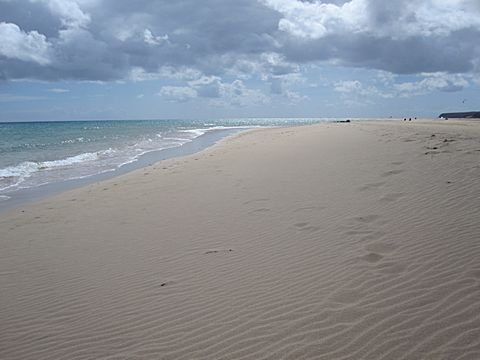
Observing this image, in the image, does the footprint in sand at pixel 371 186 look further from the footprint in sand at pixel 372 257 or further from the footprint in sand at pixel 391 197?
the footprint in sand at pixel 372 257

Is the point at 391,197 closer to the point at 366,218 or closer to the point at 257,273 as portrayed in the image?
the point at 366,218

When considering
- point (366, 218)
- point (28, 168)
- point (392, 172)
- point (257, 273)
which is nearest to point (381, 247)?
point (366, 218)

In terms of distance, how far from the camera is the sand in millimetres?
3219

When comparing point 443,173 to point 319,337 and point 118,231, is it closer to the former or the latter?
point 319,337

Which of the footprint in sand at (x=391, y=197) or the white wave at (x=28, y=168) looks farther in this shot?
the white wave at (x=28, y=168)

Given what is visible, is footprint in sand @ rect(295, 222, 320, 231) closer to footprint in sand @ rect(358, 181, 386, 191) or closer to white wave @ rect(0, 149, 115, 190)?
footprint in sand @ rect(358, 181, 386, 191)

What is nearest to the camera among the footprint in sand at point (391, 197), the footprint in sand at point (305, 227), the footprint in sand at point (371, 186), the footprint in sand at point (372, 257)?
the footprint in sand at point (372, 257)

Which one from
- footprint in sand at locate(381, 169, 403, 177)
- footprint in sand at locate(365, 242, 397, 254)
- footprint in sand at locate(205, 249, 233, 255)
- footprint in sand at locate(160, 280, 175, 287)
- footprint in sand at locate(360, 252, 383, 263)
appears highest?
footprint in sand at locate(381, 169, 403, 177)

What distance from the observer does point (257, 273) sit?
4.48 m

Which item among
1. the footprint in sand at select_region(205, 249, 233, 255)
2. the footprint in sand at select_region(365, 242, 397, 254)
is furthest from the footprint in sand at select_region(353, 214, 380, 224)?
the footprint in sand at select_region(205, 249, 233, 255)

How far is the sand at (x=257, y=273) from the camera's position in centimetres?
322

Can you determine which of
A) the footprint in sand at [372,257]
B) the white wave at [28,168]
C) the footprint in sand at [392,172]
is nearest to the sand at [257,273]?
the footprint in sand at [372,257]

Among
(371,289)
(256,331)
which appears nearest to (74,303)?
(256,331)

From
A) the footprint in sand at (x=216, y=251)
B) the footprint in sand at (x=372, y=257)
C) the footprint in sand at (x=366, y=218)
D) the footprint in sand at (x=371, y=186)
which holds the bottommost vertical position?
the footprint in sand at (x=216, y=251)
